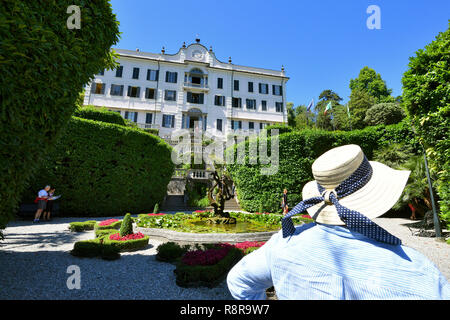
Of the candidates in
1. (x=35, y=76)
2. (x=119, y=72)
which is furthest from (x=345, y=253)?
(x=119, y=72)

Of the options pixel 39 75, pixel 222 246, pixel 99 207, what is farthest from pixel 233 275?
pixel 99 207

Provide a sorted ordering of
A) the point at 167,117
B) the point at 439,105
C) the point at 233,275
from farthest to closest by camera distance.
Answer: the point at 167,117 → the point at 439,105 → the point at 233,275

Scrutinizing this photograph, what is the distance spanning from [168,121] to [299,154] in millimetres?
22794

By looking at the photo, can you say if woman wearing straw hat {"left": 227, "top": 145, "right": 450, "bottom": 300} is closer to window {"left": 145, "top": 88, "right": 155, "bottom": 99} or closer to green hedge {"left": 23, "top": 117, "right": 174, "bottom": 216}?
green hedge {"left": 23, "top": 117, "right": 174, "bottom": 216}

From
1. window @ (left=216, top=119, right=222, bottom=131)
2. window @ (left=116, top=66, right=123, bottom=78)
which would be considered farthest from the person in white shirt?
window @ (left=116, top=66, right=123, bottom=78)

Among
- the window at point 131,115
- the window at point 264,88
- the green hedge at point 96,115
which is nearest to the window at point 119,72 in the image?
the window at point 131,115

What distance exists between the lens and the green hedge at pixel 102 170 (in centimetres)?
1161

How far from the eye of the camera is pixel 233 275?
1.59 m

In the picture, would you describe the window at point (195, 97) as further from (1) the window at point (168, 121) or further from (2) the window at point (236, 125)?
(2) the window at point (236, 125)

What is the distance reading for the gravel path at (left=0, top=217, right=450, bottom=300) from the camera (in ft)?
12.9

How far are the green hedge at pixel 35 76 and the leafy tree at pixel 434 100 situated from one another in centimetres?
1098

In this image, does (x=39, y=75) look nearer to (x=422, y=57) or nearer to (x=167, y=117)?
(x=422, y=57)

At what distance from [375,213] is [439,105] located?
9.59 meters

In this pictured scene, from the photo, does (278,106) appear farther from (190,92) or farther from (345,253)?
(345,253)
